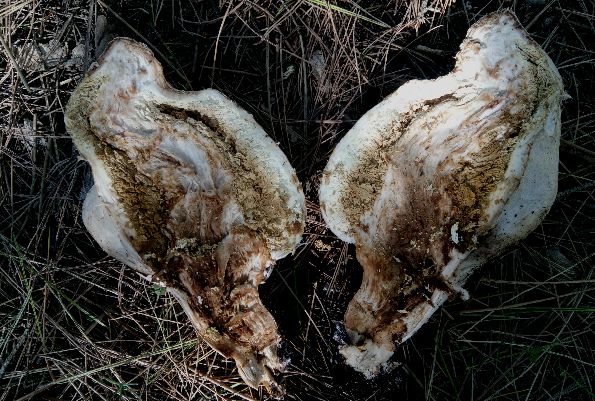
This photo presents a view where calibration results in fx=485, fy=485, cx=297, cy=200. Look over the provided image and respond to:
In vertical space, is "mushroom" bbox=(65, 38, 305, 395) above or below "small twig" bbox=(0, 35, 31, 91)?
below

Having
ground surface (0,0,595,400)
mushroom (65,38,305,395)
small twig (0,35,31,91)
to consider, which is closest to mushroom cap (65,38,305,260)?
mushroom (65,38,305,395)

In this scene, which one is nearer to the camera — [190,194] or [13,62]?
[190,194]

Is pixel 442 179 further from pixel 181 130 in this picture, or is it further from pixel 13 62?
pixel 13 62

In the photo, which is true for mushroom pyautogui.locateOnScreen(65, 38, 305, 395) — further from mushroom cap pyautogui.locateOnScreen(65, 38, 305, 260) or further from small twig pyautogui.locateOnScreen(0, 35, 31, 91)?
small twig pyautogui.locateOnScreen(0, 35, 31, 91)

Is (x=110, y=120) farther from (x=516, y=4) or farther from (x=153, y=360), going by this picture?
(x=516, y=4)

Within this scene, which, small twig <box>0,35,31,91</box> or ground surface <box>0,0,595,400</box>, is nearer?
ground surface <box>0,0,595,400</box>

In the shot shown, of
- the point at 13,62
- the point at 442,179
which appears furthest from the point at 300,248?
the point at 13,62

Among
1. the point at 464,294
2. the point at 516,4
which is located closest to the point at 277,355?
the point at 464,294
